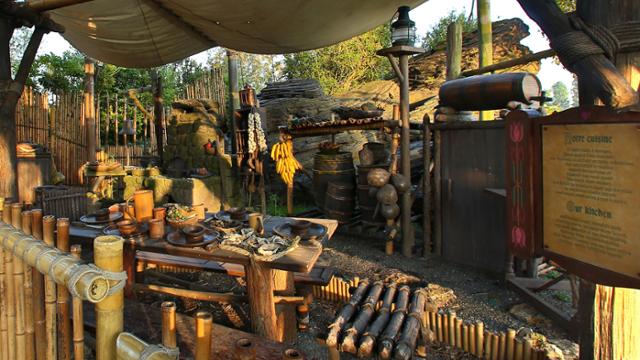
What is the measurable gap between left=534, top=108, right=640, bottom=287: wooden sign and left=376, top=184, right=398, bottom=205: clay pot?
4.15 meters

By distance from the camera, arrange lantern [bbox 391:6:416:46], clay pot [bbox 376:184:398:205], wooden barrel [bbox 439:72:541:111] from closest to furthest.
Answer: wooden barrel [bbox 439:72:541:111], lantern [bbox 391:6:416:46], clay pot [bbox 376:184:398:205]

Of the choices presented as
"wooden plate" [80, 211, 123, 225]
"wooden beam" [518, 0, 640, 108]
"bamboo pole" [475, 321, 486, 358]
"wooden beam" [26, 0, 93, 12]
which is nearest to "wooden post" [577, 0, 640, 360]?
"wooden beam" [518, 0, 640, 108]

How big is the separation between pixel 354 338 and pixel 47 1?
12.8 feet

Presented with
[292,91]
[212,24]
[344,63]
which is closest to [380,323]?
[212,24]

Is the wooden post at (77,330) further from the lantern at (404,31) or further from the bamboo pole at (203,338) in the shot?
the lantern at (404,31)

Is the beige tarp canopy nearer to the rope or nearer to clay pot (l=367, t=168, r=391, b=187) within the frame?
clay pot (l=367, t=168, r=391, b=187)

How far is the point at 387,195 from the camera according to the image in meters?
6.21

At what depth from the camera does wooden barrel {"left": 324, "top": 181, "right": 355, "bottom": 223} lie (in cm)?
730

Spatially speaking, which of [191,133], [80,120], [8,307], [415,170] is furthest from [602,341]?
[80,120]

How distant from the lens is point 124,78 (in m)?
17.8

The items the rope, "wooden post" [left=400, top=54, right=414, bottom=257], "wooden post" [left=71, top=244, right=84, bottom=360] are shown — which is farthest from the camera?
"wooden post" [left=400, top=54, right=414, bottom=257]

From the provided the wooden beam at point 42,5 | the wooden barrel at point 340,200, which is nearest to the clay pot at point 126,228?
the wooden beam at point 42,5

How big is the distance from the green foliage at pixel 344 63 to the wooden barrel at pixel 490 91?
41.5 feet

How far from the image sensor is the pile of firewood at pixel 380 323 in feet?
9.77
